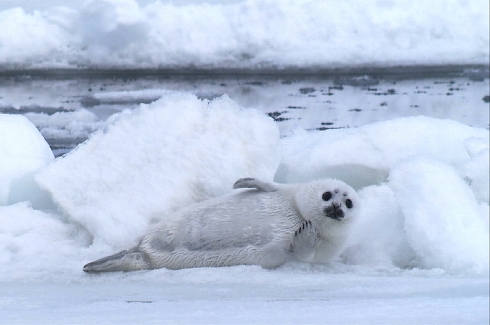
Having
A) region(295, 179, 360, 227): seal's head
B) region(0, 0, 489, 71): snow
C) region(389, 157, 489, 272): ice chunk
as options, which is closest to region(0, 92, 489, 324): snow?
region(389, 157, 489, 272): ice chunk

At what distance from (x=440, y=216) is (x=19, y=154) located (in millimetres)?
1935

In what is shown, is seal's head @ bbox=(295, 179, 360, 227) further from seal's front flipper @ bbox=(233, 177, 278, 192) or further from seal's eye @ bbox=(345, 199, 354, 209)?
seal's front flipper @ bbox=(233, 177, 278, 192)

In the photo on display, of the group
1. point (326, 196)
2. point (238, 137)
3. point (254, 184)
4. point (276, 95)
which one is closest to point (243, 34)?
point (276, 95)

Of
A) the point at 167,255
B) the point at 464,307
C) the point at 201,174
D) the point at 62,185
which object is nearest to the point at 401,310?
the point at 464,307

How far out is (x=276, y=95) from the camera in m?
3.04

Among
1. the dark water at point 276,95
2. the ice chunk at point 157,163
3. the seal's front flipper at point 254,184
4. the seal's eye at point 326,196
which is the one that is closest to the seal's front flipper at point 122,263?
the ice chunk at point 157,163

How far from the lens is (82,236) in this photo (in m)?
2.81

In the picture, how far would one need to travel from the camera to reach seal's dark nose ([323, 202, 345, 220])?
2674 mm

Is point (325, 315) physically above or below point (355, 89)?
below

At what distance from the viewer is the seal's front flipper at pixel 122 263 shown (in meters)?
2.49

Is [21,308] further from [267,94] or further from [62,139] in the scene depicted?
[267,94]

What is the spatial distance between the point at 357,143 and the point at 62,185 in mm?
1463

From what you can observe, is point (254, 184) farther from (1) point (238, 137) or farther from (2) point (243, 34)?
(2) point (243, 34)

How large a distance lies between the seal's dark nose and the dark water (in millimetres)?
565
